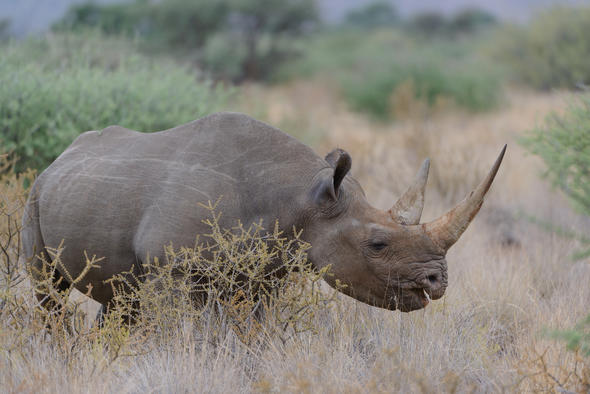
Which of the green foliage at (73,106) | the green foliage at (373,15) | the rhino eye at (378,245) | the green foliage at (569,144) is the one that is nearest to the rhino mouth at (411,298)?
the rhino eye at (378,245)

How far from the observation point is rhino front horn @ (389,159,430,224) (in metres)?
3.67

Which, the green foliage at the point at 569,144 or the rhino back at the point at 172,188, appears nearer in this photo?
the rhino back at the point at 172,188

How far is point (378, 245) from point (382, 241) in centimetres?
3

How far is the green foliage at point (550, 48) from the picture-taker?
1875cm

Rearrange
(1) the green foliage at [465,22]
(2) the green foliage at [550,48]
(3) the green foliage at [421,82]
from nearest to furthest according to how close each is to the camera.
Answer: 1. (3) the green foliage at [421,82]
2. (2) the green foliage at [550,48]
3. (1) the green foliage at [465,22]

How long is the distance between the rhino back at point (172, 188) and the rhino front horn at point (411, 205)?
0.49 meters

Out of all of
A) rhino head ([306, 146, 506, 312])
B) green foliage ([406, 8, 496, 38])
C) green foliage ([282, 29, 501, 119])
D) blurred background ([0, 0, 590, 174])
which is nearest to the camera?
rhino head ([306, 146, 506, 312])

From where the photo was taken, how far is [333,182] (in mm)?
3600

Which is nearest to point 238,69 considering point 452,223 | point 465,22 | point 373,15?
point 452,223

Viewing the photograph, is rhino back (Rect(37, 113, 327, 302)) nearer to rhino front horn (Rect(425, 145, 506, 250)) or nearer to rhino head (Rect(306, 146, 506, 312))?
rhino head (Rect(306, 146, 506, 312))

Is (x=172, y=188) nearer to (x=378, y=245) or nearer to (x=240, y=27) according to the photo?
(x=378, y=245)

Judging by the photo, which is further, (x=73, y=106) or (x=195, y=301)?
(x=73, y=106)

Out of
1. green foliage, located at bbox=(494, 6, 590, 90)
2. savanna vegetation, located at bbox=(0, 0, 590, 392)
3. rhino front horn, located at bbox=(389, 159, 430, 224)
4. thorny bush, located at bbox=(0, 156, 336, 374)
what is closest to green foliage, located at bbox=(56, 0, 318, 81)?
green foliage, located at bbox=(494, 6, 590, 90)

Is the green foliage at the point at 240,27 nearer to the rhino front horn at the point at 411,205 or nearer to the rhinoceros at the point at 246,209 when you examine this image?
the rhinoceros at the point at 246,209
